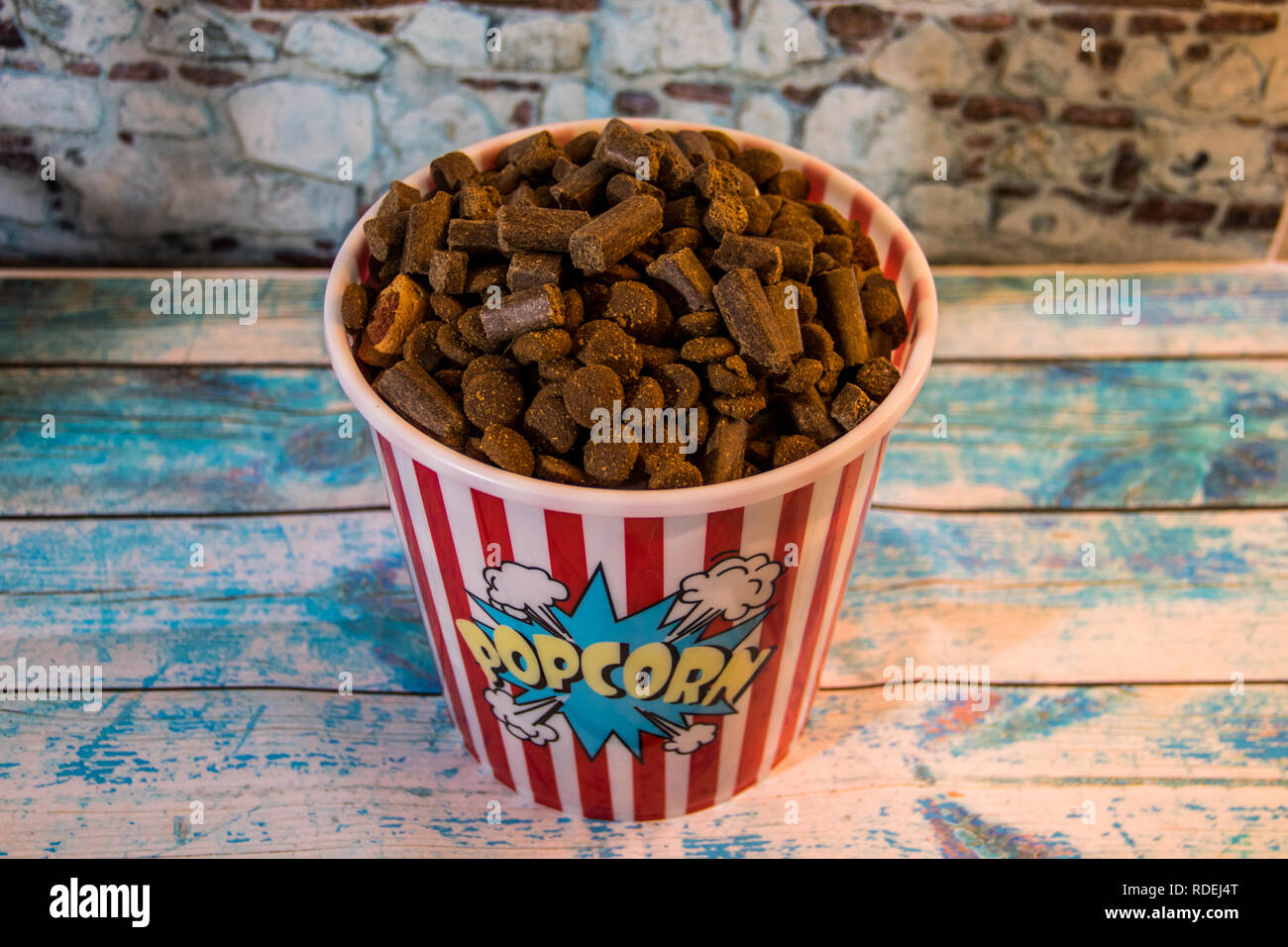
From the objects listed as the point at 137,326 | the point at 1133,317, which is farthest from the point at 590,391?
the point at 1133,317

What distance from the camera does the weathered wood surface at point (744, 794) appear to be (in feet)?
3.86

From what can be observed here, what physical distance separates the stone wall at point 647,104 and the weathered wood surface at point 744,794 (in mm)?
988

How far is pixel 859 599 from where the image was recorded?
1.44 m

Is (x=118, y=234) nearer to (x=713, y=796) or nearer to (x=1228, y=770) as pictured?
(x=713, y=796)

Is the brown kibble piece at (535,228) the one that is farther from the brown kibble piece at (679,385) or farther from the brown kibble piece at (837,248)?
the brown kibble piece at (837,248)

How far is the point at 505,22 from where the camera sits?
175 centimetres

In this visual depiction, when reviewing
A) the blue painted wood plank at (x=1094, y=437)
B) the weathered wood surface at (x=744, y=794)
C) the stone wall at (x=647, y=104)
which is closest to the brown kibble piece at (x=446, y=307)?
the weathered wood surface at (x=744, y=794)

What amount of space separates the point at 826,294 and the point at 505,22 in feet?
3.22

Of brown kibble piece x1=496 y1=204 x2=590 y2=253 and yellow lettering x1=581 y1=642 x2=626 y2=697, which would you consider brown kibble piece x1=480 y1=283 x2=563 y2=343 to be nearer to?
brown kibble piece x1=496 y1=204 x2=590 y2=253

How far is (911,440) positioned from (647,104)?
0.74 meters

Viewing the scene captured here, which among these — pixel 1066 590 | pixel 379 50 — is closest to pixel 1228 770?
pixel 1066 590

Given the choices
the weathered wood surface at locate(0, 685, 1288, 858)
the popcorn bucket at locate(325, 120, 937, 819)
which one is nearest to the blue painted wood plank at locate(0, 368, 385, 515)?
→ the weathered wood surface at locate(0, 685, 1288, 858)

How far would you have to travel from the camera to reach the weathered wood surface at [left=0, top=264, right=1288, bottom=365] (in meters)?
1.78

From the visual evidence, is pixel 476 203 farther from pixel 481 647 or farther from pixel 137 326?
pixel 137 326
